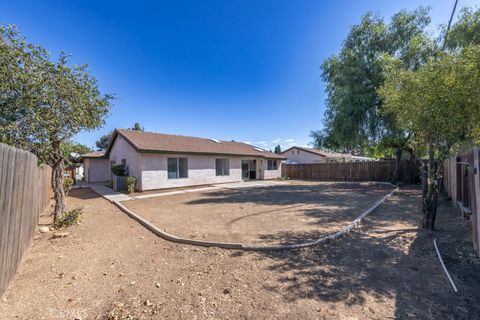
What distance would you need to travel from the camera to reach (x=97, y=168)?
2077 centimetres

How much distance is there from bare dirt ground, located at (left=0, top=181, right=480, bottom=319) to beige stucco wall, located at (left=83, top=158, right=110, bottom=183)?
1789 cm

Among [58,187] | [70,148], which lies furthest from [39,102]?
[58,187]

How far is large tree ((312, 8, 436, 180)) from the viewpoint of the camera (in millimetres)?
15633

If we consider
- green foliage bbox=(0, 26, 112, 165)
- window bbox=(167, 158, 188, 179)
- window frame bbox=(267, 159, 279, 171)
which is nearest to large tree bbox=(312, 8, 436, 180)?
window frame bbox=(267, 159, 279, 171)

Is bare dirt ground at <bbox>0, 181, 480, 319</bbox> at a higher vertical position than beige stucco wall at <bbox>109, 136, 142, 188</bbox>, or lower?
lower

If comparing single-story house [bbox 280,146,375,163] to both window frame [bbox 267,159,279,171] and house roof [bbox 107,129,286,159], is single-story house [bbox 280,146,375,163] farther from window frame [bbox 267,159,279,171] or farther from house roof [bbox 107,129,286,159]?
house roof [bbox 107,129,286,159]

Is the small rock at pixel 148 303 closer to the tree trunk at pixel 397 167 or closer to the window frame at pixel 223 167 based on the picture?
the window frame at pixel 223 167

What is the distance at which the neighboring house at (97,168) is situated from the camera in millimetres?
20347

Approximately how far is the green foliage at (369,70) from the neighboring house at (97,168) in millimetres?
21124

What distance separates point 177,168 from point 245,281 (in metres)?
13.0

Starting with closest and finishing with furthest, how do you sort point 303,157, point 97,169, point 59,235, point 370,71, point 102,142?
point 59,235 → point 370,71 → point 97,169 → point 303,157 → point 102,142

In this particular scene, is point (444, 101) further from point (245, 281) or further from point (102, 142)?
point (102, 142)

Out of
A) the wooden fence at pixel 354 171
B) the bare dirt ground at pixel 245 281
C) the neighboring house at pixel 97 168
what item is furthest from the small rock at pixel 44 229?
the wooden fence at pixel 354 171

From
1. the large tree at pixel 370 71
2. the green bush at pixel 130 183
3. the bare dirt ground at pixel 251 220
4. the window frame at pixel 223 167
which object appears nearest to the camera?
the bare dirt ground at pixel 251 220
